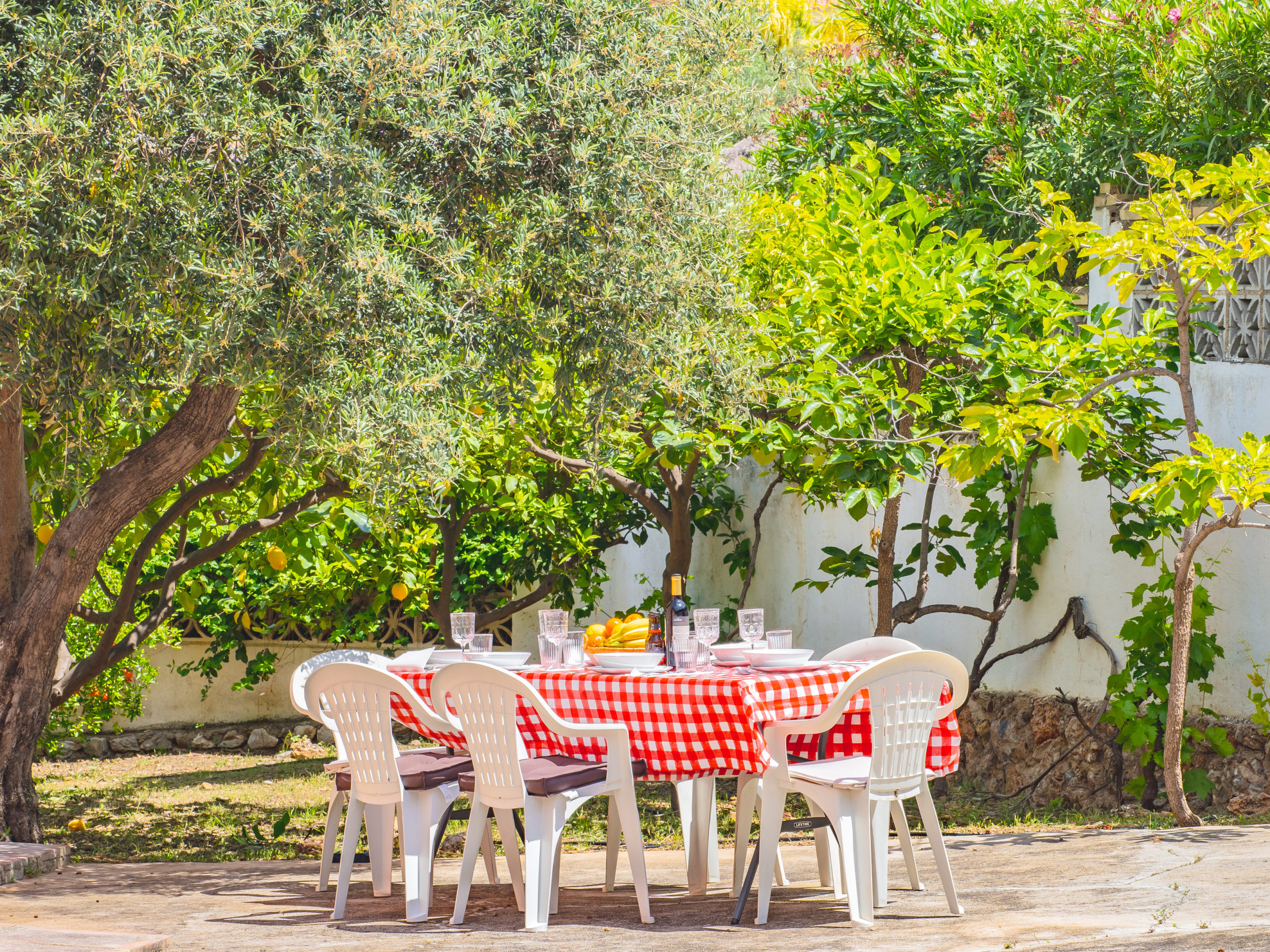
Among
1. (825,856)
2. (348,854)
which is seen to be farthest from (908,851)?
(348,854)

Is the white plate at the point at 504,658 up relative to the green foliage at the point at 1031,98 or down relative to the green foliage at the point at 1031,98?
down

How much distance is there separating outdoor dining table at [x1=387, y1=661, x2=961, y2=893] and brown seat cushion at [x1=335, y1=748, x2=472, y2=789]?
96 mm

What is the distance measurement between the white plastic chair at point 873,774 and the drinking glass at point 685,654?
0.48 m

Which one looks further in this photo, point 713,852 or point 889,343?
point 889,343

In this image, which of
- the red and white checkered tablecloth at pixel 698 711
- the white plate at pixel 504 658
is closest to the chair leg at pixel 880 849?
the red and white checkered tablecloth at pixel 698 711

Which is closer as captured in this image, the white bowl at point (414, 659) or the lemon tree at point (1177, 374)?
the lemon tree at point (1177, 374)

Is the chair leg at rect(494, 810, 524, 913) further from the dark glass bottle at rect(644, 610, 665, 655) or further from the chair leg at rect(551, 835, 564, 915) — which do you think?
the dark glass bottle at rect(644, 610, 665, 655)

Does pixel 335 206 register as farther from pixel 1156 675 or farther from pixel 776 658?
pixel 1156 675

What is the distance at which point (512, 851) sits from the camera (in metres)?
4.66

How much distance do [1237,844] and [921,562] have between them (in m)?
2.59

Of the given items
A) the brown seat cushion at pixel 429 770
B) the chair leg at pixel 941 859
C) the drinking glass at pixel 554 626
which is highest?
the drinking glass at pixel 554 626

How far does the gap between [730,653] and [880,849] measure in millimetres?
1032

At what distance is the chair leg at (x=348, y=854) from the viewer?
15.2 ft

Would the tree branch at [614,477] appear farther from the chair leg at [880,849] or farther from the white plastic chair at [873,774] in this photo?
the chair leg at [880,849]
